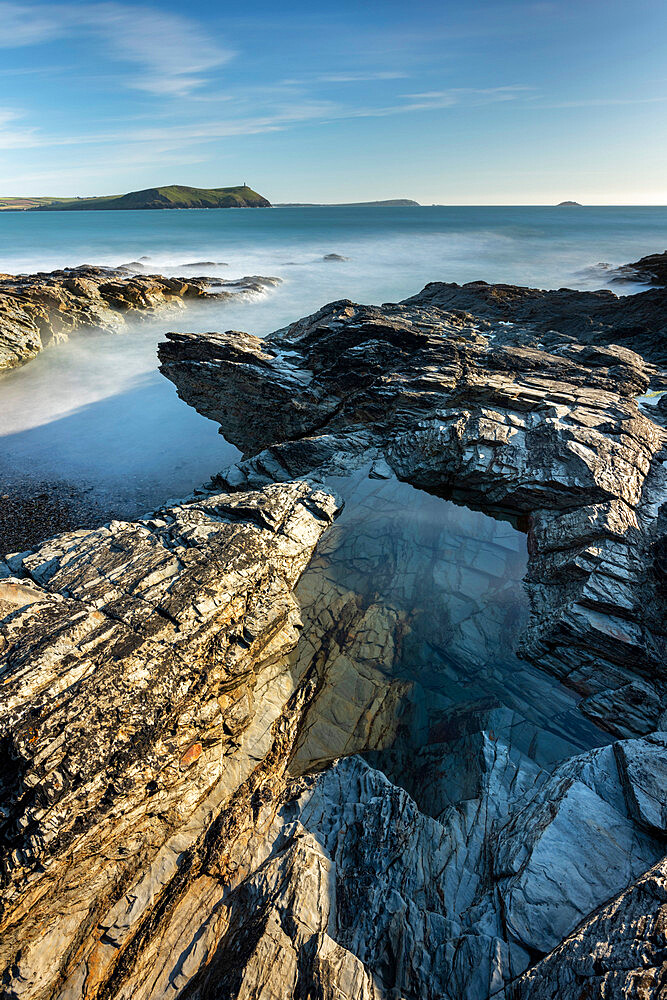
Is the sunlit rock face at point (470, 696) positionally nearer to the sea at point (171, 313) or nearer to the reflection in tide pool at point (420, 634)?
the reflection in tide pool at point (420, 634)

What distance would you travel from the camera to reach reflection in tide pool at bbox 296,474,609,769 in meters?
9.74

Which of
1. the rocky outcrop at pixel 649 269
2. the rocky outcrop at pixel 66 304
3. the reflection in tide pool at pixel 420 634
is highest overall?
the rocky outcrop at pixel 649 269

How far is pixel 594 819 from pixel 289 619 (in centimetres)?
754

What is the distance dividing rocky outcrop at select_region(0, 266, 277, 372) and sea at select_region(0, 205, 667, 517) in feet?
5.47

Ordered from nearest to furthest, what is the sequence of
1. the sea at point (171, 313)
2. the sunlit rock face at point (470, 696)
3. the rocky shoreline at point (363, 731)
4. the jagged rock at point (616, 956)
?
the jagged rock at point (616, 956), the sunlit rock face at point (470, 696), the rocky shoreline at point (363, 731), the sea at point (171, 313)

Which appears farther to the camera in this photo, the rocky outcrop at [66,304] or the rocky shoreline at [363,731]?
the rocky outcrop at [66,304]

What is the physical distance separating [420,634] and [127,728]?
726 centimetres

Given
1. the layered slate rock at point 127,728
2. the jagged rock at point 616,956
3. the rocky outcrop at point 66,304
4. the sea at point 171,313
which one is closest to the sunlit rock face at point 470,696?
the jagged rock at point 616,956

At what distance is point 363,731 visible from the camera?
9875 mm

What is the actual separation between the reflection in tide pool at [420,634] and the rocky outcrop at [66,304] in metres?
41.0

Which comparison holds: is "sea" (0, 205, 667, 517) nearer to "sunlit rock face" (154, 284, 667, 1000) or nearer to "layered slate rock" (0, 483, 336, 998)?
"sunlit rock face" (154, 284, 667, 1000)

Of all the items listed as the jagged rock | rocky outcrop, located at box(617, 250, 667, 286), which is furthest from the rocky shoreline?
rocky outcrop, located at box(617, 250, 667, 286)

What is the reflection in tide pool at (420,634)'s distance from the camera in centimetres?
974

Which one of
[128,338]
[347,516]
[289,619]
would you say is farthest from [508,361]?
[128,338]
